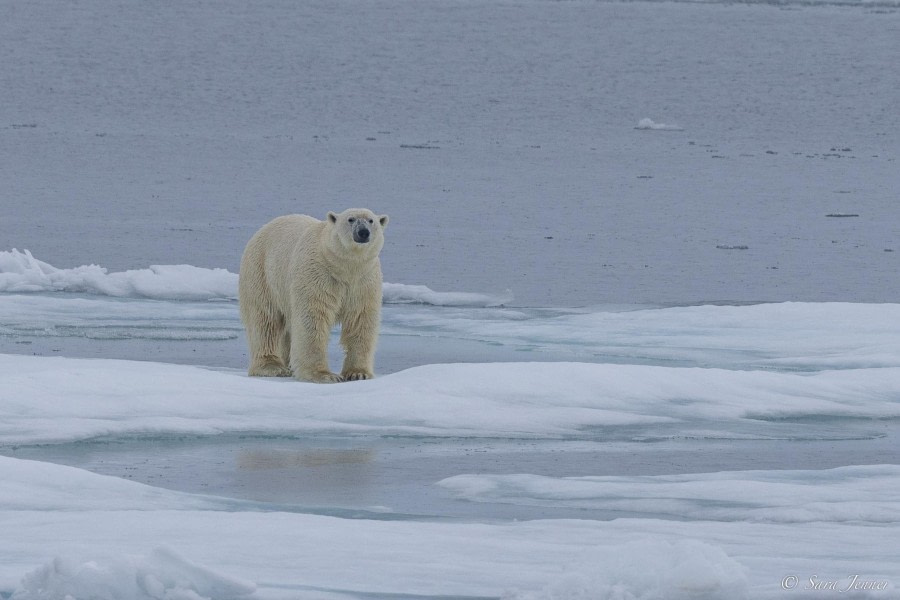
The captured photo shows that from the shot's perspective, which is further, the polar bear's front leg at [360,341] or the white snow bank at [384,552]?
the polar bear's front leg at [360,341]

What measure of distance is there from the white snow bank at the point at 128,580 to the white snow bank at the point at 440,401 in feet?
5.51

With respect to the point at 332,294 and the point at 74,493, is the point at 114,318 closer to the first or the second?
the point at 332,294

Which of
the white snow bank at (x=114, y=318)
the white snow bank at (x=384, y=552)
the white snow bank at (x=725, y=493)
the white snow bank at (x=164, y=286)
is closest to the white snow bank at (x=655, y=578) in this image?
the white snow bank at (x=384, y=552)

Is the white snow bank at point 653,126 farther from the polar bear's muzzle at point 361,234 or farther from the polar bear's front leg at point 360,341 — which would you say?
the polar bear's muzzle at point 361,234

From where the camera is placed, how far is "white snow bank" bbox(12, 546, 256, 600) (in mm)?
2863

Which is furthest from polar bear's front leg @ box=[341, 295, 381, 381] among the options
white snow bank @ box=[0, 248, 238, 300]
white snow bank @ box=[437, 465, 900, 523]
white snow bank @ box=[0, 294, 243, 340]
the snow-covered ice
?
white snow bank @ box=[0, 248, 238, 300]

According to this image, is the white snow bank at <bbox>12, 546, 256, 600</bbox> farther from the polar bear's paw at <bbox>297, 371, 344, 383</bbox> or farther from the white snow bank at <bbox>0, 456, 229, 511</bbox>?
the polar bear's paw at <bbox>297, 371, 344, 383</bbox>

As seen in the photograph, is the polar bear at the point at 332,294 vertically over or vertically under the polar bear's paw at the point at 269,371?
over

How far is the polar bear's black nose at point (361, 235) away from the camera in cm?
585

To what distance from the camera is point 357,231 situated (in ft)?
19.2

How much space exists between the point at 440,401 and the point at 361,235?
3.41 feet

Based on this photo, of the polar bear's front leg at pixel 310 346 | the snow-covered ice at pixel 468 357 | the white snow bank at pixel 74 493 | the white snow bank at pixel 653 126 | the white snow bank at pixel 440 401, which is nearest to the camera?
the snow-covered ice at pixel 468 357

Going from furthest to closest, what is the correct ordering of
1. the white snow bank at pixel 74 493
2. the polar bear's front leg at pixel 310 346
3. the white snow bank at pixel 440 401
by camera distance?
the polar bear's front leg at pixel 310 346 < the white snow bank at pixel 440 401 < the white snow bank at pixel 74 493

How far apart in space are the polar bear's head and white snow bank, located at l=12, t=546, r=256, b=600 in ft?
9.89
